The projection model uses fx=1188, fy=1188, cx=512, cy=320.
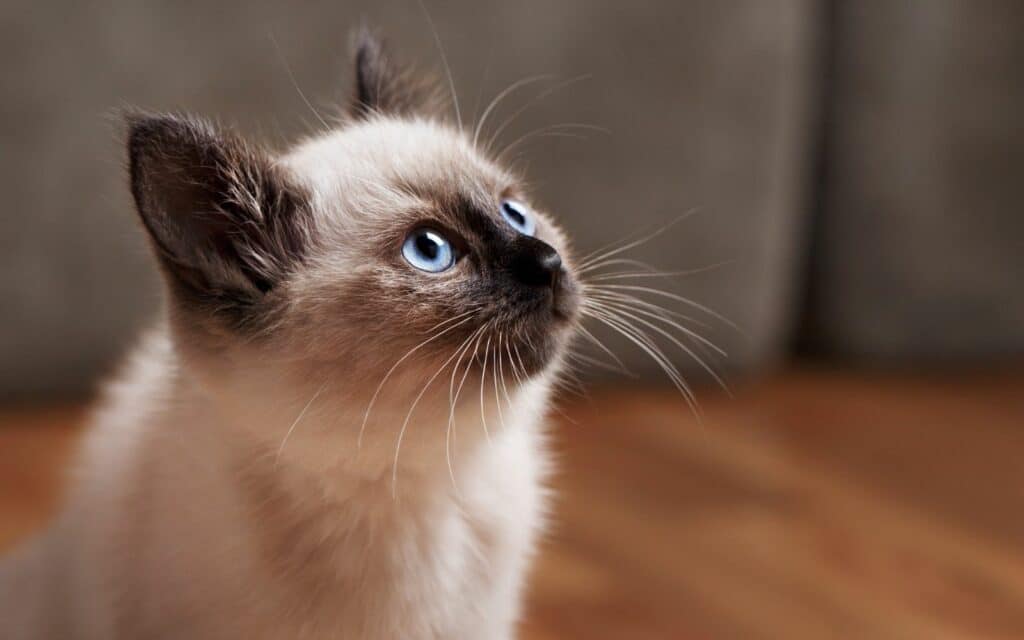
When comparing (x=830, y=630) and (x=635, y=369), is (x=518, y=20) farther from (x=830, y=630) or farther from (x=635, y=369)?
(x=830, y=630)

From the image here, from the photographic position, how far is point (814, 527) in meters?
1.75

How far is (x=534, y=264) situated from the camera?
0.99 meters

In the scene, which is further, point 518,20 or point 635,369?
point 635,369

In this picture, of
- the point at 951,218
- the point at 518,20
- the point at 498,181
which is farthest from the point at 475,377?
the point at 951,218

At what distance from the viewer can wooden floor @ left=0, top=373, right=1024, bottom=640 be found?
1495 millimetres

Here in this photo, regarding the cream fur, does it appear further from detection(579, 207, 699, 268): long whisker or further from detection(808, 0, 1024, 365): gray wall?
detection(808, 0, 1024, 365): gray wall

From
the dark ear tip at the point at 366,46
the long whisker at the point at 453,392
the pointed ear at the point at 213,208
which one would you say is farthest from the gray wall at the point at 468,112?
the long whisker at the point at 453,392

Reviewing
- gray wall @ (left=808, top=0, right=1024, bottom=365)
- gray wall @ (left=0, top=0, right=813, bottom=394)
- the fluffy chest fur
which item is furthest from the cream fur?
gray wall @ (left=808, top=0, right=1024, bottom=365)

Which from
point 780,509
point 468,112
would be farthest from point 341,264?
point 468,112

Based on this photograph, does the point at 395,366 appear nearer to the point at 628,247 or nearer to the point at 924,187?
the point at 628,247

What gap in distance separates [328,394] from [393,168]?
22 cm

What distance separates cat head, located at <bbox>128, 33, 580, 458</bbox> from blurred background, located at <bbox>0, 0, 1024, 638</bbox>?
2.11ft

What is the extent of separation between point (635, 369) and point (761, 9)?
729mm

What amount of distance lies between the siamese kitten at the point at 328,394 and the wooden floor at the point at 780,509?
0.45 metres
